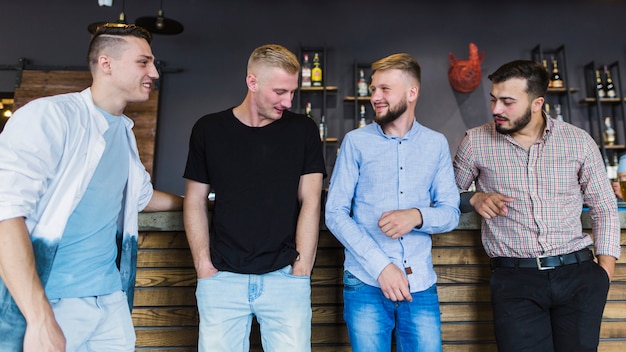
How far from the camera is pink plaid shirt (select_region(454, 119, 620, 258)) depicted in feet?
5.54

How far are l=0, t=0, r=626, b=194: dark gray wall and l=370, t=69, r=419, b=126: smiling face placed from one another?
10.2 ft

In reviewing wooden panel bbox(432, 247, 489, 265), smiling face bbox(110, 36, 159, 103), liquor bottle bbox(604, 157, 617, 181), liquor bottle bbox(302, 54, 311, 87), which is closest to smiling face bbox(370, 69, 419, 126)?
wooden panel bbox(432, 247, 489, 265)

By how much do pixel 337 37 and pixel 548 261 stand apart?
3853 mm

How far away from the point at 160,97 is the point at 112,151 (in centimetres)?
372

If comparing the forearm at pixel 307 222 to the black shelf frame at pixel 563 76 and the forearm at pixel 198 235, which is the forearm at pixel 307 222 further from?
the black shelf frame at pixel 563 76

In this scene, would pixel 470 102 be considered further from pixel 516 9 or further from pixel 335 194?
pixel 335 194

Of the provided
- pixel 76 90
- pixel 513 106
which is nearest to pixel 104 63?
pixel 513 106

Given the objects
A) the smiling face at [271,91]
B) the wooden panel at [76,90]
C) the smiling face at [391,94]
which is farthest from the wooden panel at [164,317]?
the wooden panel at [76,90]

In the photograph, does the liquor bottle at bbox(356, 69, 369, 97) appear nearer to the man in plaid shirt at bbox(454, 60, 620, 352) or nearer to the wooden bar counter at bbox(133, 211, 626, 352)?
the man in plaid shirt at bbox(454, 60, 620, 352)

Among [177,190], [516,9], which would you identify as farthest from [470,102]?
[177,190]

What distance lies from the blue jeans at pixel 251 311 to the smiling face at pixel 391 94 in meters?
0.69

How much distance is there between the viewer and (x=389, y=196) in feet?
5.27

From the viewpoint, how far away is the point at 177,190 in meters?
4.75

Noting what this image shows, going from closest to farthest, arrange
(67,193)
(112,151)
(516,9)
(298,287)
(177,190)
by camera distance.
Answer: (67,193) → (112,151) → (298,287) → (177,190) → (516,9)
